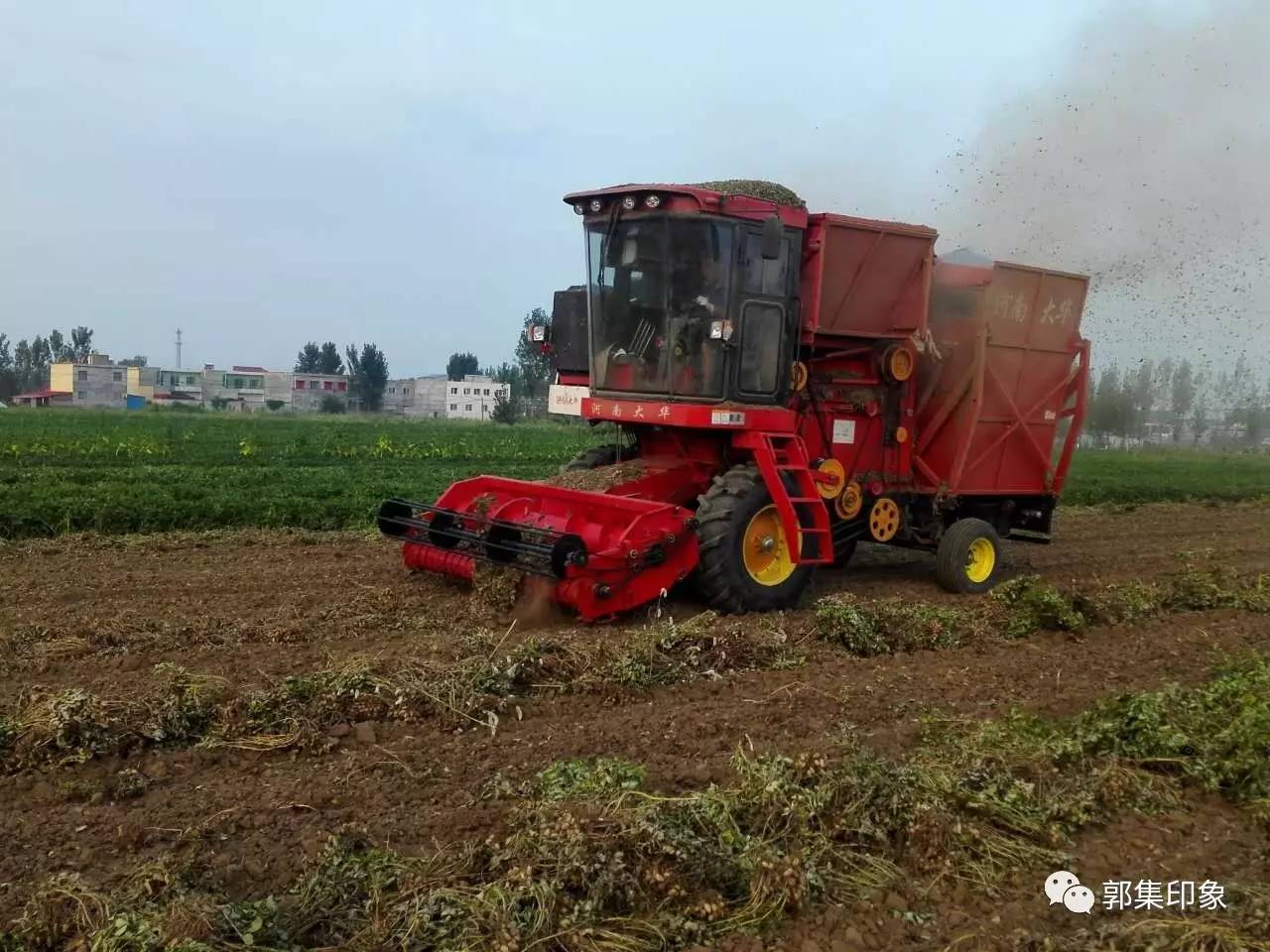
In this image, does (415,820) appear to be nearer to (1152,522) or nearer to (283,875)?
(283,875)

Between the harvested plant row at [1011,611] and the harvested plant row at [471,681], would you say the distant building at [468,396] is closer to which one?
the harvested plant row at [1011,611]

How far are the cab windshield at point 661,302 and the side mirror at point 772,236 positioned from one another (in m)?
0.39

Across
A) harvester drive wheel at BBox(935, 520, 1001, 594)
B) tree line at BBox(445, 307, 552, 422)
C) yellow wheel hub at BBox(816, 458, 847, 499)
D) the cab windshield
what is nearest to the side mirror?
the cab windshield

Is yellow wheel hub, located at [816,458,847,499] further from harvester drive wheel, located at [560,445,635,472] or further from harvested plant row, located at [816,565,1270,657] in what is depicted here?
harvester drive wheel, located at [560,445,635,472]

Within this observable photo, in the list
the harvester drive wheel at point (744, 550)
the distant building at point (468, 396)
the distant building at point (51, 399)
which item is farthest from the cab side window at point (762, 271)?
the distant building at point (468, 396)

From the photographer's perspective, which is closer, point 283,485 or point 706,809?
point 706,809

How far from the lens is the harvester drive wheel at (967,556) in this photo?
10266 mm

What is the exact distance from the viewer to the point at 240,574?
9.65 m

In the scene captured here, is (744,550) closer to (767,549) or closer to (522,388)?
(767,549)

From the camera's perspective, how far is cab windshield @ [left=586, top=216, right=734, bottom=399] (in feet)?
27.5

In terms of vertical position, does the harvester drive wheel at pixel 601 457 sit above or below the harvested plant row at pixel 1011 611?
above

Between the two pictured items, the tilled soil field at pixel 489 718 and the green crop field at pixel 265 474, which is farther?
the green crop field at pixel 265 474

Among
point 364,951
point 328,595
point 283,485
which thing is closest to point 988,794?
point 364,951

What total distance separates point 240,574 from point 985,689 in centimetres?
638
